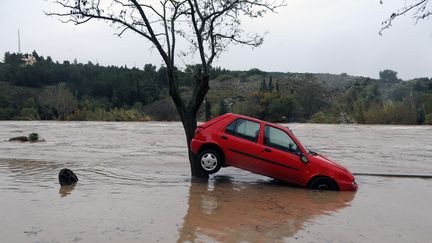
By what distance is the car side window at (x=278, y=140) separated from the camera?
1020cm

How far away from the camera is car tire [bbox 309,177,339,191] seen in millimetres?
10055

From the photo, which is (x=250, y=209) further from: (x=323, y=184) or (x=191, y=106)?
(x=191, y=106)

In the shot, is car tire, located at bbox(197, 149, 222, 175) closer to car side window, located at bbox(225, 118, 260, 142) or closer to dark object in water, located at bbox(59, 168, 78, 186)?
car side window, located at bbox(225, 118, 260, 142)

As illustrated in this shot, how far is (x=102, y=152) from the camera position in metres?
18.3

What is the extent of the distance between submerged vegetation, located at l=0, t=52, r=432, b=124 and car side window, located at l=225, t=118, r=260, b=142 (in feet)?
8.08

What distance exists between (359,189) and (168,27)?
6.11 metres

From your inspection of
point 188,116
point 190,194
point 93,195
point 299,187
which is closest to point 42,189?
point 93,195

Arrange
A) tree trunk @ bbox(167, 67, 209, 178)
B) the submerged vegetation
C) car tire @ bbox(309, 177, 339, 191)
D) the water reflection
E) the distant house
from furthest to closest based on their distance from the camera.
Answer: the distant house < the submerged vegetation < tree trunk @ bbox(167, 67, 209, 178) < car tire @ bbox(309, 177, 339, 191) < the water reflection

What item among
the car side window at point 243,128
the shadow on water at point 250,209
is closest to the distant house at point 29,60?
the car side window at point 243,128

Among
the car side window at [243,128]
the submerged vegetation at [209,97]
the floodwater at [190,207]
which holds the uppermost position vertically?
the submerged vegetation at [209,97]

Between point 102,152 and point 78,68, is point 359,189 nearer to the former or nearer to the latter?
point 102,152

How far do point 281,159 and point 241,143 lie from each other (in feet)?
3.03

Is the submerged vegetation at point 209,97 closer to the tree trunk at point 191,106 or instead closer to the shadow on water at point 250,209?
the tree trunk at point 191,106

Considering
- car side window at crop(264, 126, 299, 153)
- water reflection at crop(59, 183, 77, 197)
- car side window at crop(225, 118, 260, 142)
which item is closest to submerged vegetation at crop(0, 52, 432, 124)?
car side window at crop(225, 118, 260, 142)
